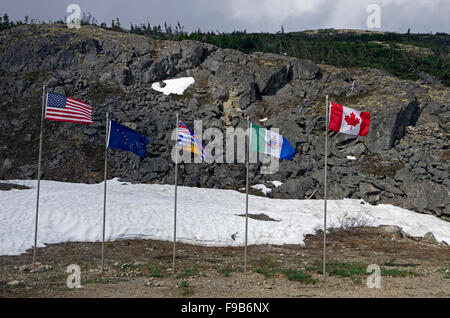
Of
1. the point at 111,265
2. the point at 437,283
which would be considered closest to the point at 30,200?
the point at 111,265

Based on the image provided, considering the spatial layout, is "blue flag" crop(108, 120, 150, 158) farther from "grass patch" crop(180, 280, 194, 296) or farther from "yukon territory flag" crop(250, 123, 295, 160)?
"grass patch" crop(180, 280, 194, 296)

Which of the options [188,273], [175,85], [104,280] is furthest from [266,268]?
[175,85]

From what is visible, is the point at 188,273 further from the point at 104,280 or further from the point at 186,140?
the point at 186,140

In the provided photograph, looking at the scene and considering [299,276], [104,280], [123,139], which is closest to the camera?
[104,280]

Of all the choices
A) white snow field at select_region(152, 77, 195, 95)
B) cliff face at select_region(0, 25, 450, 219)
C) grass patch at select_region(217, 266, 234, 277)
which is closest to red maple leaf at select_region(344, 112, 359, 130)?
grass patch at select_region(217, 266, 234, 277)

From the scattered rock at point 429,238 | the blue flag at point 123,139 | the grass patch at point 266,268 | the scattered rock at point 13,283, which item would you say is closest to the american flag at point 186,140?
the blue flag at point 123,139

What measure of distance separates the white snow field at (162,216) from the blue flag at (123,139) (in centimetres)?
731

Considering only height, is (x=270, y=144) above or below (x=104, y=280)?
above

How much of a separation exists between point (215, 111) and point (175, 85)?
387 inches

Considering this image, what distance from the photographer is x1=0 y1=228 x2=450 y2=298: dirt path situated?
37.5 feet

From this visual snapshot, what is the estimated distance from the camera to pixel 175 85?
2016 inches

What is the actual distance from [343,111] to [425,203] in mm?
19455

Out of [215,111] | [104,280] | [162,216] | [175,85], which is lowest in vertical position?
[104,280]
